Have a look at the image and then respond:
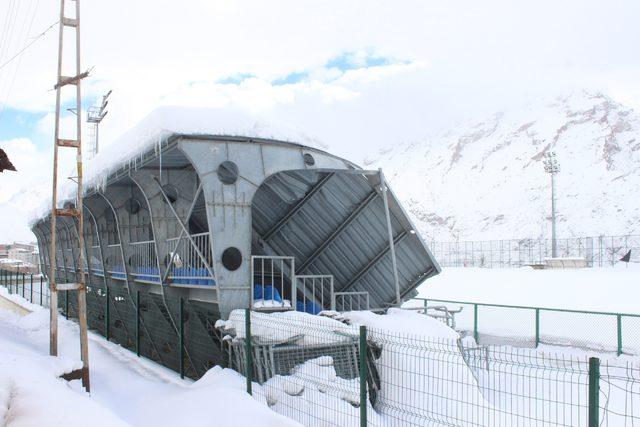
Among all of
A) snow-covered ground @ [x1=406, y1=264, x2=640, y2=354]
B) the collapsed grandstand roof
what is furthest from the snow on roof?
snow-covered ground @ [x1=406, y1=264, x2=640, y2=354]

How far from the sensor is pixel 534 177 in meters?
139

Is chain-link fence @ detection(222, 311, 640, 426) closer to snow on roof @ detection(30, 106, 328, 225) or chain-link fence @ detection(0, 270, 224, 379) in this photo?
chain-link fence @ detection(0, 270, 224, 379)

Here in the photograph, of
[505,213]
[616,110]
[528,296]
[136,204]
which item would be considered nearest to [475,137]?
[616,110]

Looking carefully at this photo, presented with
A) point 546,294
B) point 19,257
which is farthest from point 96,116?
point 19,257

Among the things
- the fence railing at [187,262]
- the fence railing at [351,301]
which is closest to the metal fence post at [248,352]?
the fence railing at [187,262]

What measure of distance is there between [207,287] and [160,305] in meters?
3.13

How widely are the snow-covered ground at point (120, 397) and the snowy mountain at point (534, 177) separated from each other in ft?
347

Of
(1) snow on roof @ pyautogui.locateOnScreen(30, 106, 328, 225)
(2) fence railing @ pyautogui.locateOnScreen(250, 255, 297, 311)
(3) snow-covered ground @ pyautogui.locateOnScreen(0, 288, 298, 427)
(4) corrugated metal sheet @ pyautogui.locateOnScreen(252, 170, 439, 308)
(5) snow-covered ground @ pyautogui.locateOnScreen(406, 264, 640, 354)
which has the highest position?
(1) snow on roof @ pyautogui.locateOnScreen(30, 106, 328, 225)

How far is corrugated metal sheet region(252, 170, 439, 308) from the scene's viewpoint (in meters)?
Result: 13.4

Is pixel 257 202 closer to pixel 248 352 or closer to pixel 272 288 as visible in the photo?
pixel 272 288

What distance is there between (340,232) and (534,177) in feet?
439

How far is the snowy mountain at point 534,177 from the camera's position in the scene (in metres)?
117

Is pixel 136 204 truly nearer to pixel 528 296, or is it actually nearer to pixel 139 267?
pixel 139 267

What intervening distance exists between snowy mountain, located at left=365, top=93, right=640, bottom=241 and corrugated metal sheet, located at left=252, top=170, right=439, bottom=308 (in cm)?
10016
